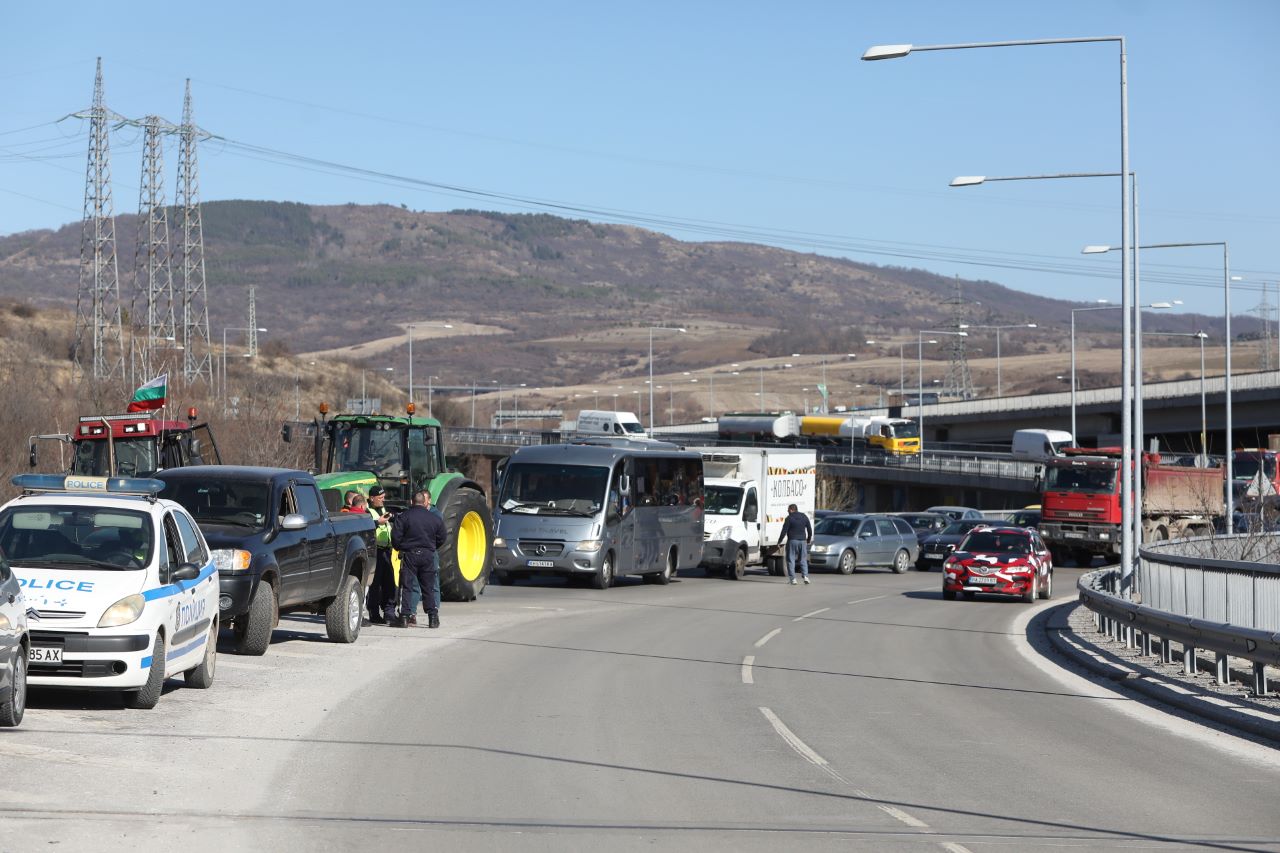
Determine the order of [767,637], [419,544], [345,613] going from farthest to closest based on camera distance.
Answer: [767,637]
[419,544]
[345,613]

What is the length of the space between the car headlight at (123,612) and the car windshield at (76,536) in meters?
0.50

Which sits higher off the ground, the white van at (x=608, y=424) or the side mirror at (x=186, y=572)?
the white van at (x=608, y=424)

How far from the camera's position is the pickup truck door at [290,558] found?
56.2 ft

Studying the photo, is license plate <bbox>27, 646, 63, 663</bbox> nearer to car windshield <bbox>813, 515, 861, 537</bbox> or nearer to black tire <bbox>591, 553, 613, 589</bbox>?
black tire <bbox>591, 553, 613, 589</bbox>

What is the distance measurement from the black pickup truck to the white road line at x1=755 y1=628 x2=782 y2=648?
573 cm

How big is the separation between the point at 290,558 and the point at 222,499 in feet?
3.33

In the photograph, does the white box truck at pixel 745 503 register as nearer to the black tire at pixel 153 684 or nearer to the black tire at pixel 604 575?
the black tire at pixel 604 575

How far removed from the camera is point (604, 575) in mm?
31609

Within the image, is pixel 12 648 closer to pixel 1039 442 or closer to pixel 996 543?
pixel 996 543

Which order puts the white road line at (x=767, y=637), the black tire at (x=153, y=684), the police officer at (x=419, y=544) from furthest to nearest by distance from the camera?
the white road line at (x=767, y=637) < the police officer at (x=419, y=544) < the black tire at (x=153, y=684)

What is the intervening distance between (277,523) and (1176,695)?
31.6 feet

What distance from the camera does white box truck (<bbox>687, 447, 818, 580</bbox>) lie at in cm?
3841

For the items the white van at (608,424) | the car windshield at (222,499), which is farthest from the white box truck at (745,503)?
the white van at (608,424)

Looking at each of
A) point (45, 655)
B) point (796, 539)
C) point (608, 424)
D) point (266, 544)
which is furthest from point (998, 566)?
point (608, 424)
